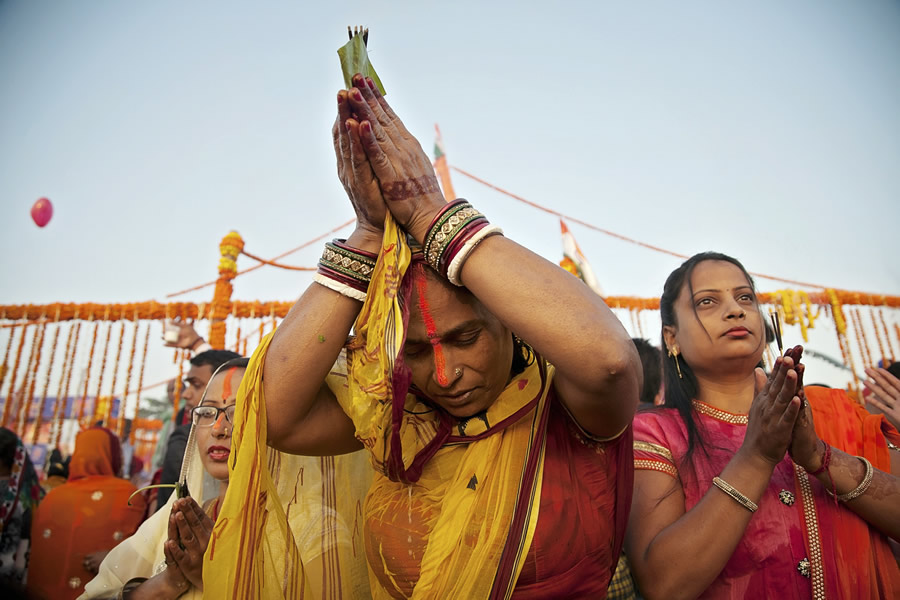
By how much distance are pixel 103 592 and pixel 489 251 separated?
2.35 metres

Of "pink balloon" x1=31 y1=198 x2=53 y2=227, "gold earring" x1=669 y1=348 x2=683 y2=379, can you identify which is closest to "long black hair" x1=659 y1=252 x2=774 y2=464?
"gold earring" x1=669 y1=348 x2=683 y2=379

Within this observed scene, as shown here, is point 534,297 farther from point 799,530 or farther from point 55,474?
point 55,474

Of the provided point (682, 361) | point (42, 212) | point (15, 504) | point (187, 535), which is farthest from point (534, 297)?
point (42, 212)

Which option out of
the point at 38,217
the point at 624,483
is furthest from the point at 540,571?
the point at 38,217

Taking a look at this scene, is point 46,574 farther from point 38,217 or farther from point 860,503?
point 38,217

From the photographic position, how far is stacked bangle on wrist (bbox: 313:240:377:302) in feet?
5.56

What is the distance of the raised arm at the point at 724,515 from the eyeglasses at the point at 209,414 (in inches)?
77.2

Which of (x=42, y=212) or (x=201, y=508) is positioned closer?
(x=201, y=508)

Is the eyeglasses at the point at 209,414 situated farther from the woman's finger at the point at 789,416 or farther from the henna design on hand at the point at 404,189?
the woman's finger at the point at 789,416

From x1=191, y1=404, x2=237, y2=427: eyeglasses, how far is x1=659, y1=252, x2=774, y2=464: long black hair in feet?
6.60

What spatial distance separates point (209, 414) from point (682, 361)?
2.21 metres

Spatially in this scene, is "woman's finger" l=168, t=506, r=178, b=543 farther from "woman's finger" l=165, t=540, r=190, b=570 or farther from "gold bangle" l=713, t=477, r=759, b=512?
"gold bangle" l=713, t=477, r=759, b=512

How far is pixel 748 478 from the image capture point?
5.75ft

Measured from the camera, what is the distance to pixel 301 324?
5.59 feet
